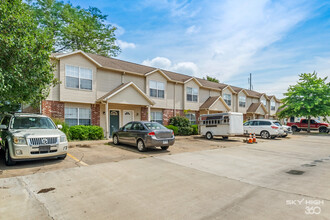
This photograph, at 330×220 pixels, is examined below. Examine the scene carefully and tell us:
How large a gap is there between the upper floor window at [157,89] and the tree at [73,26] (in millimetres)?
15598

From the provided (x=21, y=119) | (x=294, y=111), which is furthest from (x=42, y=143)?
(x=294, y=111)

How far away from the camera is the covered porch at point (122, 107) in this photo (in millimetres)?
15281

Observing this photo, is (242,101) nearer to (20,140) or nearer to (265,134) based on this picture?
(265,134)

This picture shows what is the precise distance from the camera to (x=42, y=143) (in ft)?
23.1

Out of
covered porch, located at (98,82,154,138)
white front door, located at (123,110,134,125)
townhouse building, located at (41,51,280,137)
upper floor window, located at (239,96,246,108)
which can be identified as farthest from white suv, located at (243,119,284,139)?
upper floor window, located at (239,96,246,108)

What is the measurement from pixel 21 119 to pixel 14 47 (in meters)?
2.93

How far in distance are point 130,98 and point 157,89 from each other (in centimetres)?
425

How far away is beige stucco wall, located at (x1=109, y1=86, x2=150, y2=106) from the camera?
1543cm

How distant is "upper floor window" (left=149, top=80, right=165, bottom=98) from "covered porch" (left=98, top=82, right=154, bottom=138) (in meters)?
1.82

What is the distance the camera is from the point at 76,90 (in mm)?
14680

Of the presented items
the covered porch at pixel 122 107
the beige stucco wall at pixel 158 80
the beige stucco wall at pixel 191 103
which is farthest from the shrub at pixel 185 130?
the covered porch at pixel 122 107

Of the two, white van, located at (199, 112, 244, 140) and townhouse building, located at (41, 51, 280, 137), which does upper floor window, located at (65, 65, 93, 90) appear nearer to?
townhouse building, located at (41, 51, 280, 137)

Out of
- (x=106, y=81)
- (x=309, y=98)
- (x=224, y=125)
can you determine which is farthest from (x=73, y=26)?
(x=309, y=98)

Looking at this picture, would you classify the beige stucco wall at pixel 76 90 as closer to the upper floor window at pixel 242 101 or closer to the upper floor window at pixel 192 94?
the upper floor window at pixel 192 94
